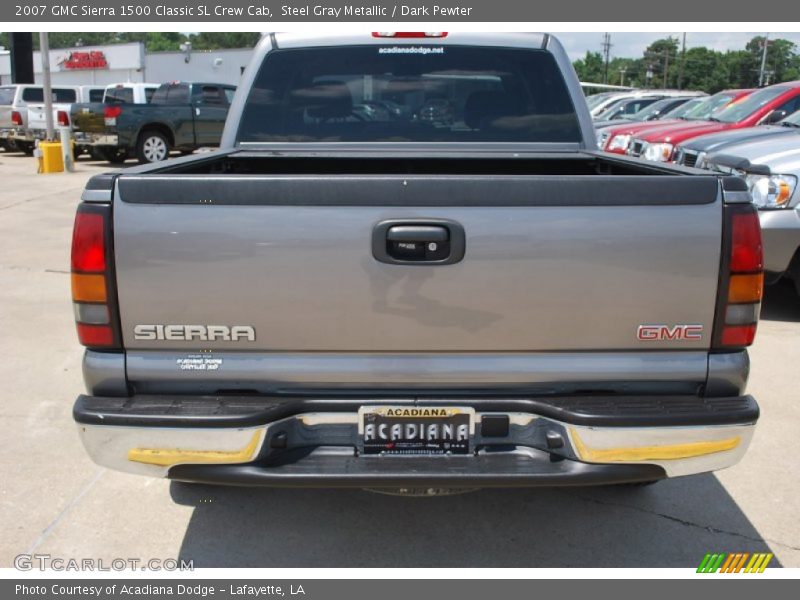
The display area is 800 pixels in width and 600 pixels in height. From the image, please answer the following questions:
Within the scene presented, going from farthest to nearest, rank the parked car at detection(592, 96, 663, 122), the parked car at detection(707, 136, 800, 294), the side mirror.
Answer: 1. the parked car at detection(592, 96, 663, 122)
2. the side mirror
3. the parked car at detection(707, 136, 800, 294)

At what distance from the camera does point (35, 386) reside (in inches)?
194

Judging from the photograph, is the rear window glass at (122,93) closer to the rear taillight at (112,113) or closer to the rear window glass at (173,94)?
the rear window glass at (173,94)

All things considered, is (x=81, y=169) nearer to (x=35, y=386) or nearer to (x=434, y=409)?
(x=35, y=386)

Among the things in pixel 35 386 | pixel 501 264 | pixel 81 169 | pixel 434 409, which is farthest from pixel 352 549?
pixel 81 169

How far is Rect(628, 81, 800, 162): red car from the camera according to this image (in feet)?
31.8

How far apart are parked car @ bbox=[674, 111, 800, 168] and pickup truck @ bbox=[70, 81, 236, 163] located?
38.9 ft

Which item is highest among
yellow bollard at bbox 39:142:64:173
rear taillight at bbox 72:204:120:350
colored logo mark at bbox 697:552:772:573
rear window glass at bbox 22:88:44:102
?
rear window glass at bbox 22:88:44:102

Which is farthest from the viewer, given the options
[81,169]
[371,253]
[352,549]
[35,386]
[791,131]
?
[81,169]

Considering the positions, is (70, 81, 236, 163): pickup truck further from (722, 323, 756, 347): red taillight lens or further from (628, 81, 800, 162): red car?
(722, 323, 756, 347): red taillight lens

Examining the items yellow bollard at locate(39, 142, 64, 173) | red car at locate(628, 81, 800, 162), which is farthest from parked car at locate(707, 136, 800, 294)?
yellow bollard at locate(39, 142, 64, 173)

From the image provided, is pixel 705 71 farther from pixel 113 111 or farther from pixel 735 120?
pixel 735 120

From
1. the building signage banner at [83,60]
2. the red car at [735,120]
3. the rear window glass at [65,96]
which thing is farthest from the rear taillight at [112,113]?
the building signage banner at [83,60]

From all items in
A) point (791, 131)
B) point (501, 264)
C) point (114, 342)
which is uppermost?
point (791, 131)

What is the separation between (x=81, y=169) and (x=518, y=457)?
17.7 meters
